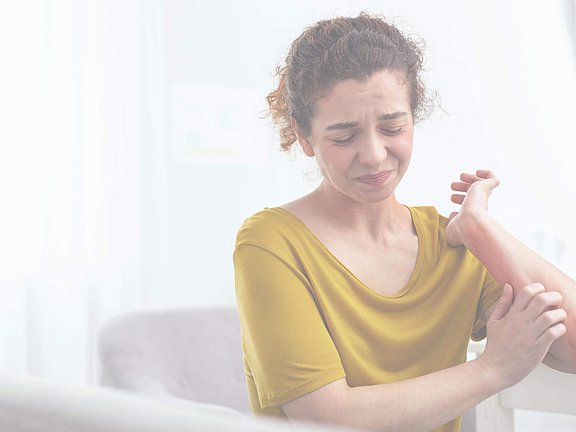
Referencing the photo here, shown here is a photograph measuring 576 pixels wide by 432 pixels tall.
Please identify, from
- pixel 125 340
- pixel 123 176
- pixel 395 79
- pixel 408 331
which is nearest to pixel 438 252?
pixel 408 331

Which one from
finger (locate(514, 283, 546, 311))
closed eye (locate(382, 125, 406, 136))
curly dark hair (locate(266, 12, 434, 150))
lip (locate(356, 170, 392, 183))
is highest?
curly dark hair (locate(266, 12, 434, 150))

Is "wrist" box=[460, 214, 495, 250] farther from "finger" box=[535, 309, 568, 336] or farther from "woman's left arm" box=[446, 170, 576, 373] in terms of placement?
"finger" box=[535, 309, 568, 336]

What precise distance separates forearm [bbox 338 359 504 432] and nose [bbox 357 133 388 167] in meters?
0.27

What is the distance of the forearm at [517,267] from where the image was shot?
128cm

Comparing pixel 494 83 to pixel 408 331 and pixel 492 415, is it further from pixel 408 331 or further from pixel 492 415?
pixel 408 331

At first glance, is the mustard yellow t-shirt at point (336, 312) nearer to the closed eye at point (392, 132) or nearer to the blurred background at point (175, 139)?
the closed eye at point (392, 132)

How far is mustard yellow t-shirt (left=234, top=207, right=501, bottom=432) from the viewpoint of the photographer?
1.18 m

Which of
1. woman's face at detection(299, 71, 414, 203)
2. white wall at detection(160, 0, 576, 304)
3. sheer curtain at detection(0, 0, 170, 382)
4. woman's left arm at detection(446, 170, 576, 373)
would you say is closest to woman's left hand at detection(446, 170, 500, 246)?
woman's left arm at detection(446, 170, 576, 373)

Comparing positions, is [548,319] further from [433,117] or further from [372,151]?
[433,117]

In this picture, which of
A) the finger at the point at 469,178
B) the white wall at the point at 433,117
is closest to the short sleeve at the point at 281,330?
the finger at the point at 469,178

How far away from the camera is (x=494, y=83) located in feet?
9.84

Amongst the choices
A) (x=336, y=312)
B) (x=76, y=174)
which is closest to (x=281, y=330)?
(x=336, y=312)

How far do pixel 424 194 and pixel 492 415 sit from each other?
4.93 ft

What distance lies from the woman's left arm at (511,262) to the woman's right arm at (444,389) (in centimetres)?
8
